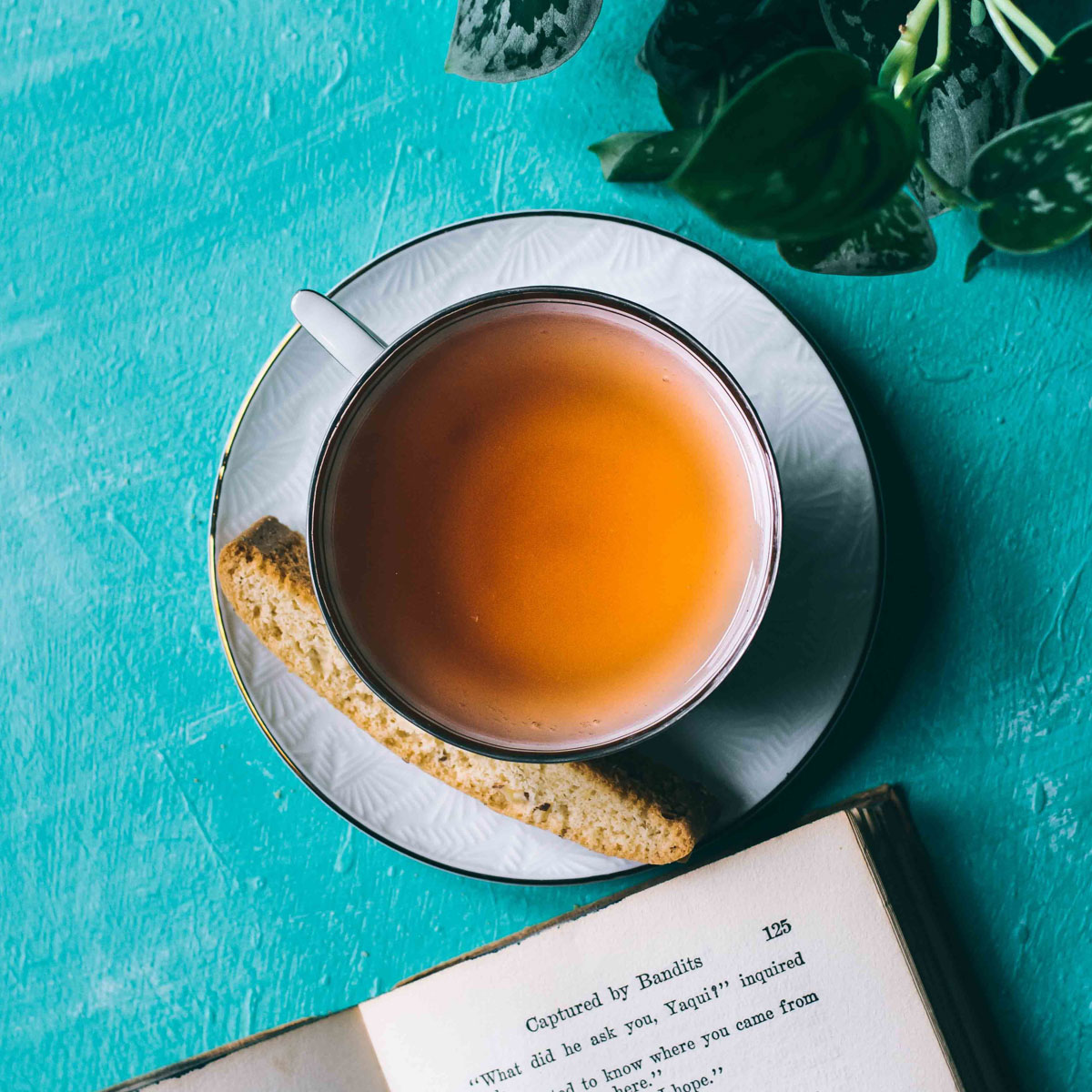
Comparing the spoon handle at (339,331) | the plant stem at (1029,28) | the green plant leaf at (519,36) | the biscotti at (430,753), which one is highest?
the plant stem at (1029,28)

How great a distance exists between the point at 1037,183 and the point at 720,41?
23cm

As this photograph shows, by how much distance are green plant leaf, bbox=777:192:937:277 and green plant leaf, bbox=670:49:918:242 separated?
0.07 metres

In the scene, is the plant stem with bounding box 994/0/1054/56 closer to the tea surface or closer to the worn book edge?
the tea surface

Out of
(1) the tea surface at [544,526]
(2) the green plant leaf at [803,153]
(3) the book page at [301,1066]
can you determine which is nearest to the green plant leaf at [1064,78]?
(2) the green plant leaf at [803,153]

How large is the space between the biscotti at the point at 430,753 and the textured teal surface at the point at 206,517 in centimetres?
11

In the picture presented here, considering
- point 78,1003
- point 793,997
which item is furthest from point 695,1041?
point 78,1003

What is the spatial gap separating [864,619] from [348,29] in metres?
0.66

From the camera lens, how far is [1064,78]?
1.80ft

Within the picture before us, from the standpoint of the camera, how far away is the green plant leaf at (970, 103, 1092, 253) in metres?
0.49

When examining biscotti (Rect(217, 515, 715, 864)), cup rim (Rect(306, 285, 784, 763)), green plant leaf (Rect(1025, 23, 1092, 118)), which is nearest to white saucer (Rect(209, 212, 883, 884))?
biscotti (Rect(217, 515, 715, 864))

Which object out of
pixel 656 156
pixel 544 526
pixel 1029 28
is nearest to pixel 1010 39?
pixel 1029 28

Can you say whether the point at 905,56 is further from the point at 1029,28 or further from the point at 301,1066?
the point at 301,1066

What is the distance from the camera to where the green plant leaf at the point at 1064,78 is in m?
0.54

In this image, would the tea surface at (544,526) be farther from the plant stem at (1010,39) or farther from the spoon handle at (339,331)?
the plant stem at (1010,39)
